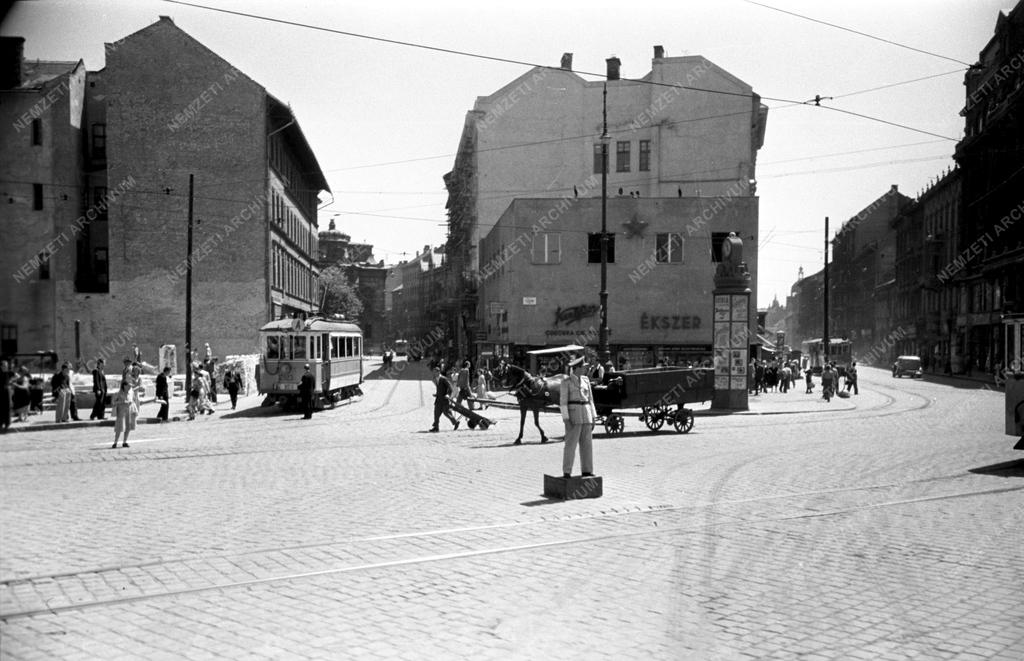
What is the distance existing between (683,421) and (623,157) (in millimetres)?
37143

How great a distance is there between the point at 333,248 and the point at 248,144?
76.2 meters

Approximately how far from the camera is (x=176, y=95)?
42.1 meters

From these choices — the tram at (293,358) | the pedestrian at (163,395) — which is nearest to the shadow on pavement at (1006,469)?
the tram at (293,358)

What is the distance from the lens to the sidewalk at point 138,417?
2153 cm

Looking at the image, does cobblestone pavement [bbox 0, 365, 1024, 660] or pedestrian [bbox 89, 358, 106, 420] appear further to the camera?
pedestrian [bbox 89, 358, 106, 420]

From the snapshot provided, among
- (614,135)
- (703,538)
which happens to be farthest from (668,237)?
(703,538)

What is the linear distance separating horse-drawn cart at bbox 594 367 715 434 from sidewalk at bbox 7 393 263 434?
12.2 meters

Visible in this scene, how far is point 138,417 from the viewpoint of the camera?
24328 mm

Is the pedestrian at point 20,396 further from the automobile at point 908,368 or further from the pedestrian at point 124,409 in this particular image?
the automobile at point 908,368

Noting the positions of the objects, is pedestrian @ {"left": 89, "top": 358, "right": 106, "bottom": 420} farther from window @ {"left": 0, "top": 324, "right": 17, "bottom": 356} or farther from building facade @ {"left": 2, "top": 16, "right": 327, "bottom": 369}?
building facade @ {"left": 2, "top": 16, "right": 327, "bottom": 369}

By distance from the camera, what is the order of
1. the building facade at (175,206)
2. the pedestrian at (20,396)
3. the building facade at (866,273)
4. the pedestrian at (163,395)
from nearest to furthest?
the pedestrian at (20,396)
the pedestrian at (163,395)
the building facade at (175,206)
the building facade at (866,273)

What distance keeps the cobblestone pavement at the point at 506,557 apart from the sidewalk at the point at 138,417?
727 centimetres

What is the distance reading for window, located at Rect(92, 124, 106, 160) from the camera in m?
45.4

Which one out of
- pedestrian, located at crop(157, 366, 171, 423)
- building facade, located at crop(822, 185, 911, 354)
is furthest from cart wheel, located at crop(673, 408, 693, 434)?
building facade, located at crop(822, 185, 911, 354)
